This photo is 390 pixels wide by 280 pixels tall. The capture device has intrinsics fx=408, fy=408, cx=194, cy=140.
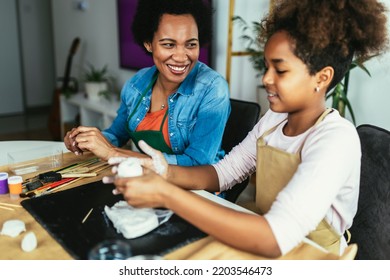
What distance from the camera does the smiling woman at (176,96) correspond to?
1.44 metres

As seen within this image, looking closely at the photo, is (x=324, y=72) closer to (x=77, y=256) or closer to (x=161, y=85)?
(x=77, y=256)

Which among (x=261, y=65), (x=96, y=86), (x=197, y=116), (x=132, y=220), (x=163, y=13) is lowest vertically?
(x=96, y=86)

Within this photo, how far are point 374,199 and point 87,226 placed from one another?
777 mm

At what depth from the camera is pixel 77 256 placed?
0.84 meters

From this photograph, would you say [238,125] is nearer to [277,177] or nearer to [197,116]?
[197,116]

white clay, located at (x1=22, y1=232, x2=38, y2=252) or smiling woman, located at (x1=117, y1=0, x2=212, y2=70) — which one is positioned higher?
smiling woman, located at (x1=117, y1=0, x2=212, y2=70)

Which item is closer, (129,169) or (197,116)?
(129,169)

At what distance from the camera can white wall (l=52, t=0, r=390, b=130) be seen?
6.70 ft

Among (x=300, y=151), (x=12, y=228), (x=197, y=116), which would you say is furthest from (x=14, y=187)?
(x=300, y=151)

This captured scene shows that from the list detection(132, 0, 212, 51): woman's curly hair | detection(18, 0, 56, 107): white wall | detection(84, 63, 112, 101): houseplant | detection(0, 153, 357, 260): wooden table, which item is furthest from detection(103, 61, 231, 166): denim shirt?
detection(18, 0, 56, 107): white wall

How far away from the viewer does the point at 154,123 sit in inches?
63.0

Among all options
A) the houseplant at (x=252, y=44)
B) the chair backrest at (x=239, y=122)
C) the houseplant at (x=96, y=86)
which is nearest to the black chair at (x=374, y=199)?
the chair backrest at (x=239, y=122)

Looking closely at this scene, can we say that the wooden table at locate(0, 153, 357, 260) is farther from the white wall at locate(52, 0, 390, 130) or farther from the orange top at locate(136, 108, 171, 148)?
the white wall at locate(52, 0, 390, 130)

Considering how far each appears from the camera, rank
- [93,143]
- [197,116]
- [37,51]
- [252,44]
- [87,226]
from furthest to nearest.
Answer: [37,51]
[252,44]
[197,116]
[93,143]
[87,226]
